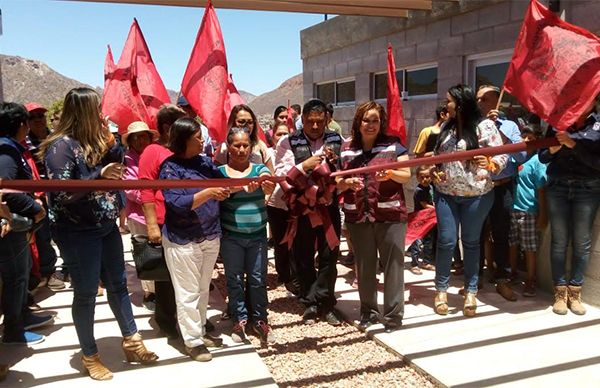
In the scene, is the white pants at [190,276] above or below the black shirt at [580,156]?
below

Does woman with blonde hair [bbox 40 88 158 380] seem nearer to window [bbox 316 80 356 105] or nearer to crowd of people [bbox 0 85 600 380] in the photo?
crowd of people [bbox 0 85 600 380]

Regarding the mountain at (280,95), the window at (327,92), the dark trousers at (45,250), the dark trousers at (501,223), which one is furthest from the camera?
the mountain at (280,95)

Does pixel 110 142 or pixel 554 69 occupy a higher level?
pixel 554 69

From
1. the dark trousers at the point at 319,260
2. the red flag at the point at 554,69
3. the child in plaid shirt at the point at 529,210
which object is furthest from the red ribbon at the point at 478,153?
the child in plaid shirt at the point at 529,210

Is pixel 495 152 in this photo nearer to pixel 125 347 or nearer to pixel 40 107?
pixel 125 347

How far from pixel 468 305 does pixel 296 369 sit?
177 cm

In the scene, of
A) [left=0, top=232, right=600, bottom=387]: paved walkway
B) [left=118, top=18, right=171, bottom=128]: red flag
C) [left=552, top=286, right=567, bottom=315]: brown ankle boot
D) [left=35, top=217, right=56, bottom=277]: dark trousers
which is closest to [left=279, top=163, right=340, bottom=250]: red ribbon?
[left=0, top=232, right=600, bottom=387]: paved walkway

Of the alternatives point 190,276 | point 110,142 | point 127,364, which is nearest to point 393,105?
point 190,276

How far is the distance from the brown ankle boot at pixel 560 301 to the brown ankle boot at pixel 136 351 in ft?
11.5

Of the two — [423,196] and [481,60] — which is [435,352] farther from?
[481,60]

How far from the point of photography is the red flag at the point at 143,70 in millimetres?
5199

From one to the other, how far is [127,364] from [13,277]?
1122 millimetres

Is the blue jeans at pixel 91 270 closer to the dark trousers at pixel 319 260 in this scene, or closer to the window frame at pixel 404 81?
the dark trousers at pixel 319 260

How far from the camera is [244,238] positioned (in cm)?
393
